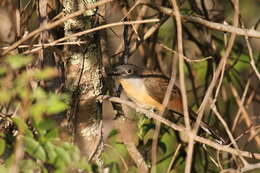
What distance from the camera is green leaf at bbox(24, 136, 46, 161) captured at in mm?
2654

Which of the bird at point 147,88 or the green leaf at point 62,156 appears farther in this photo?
the bird at point 147,88

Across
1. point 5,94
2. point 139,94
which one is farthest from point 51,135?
point 139,94

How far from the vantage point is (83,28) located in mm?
4227

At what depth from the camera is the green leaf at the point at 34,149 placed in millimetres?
2654

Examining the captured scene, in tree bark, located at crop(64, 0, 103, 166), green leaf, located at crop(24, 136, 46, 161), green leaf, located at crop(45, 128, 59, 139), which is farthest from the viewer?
tree bark, located at crop(64, 0, 103, 166)

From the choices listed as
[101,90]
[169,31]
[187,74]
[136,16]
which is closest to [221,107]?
[187,74]

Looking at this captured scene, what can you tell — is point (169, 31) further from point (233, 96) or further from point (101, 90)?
point (101, 90)

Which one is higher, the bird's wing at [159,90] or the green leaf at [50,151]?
the green leaf at [50,151]

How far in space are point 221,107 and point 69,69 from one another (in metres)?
3.05

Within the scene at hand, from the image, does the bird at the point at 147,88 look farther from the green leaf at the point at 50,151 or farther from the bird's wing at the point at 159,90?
the green leaf at the point at 50,151

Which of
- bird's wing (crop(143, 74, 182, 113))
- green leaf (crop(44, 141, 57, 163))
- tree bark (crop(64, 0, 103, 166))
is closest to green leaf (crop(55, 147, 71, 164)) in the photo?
green leaf (crop(44, 141, 57, 163))

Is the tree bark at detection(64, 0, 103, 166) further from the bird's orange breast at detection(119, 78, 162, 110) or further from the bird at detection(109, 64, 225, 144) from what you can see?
the bird's orange breast at detection(119, 78, 162, 110)

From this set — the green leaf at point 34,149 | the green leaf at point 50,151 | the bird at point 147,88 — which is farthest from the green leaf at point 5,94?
the bird at point 147,88

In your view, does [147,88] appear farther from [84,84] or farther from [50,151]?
[50,151]
